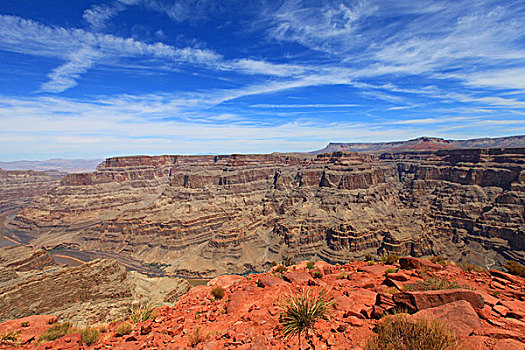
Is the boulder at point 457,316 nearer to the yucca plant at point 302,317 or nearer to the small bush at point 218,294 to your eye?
the yucca plant at point 302,317

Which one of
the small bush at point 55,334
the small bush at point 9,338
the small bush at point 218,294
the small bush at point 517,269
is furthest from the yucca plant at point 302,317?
the small bush at point 9,338

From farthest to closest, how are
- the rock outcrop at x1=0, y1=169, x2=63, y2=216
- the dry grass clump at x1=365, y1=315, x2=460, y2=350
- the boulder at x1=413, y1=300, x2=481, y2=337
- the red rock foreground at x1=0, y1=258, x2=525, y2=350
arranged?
the rock outcrop at x1=0, y1=169, x2=63, y2=216 < the red rock foreground at x1=0, y1=258, x2=525, y2=350 < the boulder at x1=413, y1=300, x2=481, y2=337 < the dry grass clump at x1=365, y1=315, x2=460, y2=350

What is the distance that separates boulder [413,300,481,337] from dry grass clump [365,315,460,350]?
2.30ft

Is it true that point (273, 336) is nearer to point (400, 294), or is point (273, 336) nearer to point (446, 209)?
point (400, 294)

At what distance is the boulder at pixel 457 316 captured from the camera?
747 centimetres

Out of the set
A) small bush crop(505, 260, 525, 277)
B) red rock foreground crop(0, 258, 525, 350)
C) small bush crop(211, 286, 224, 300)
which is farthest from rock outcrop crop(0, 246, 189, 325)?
small bush crop(505, 260, 525, 277)

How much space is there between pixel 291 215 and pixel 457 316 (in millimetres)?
94913

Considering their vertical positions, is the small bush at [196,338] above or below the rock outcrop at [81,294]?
above

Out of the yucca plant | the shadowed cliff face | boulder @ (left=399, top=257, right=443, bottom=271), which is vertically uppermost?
the yucca plant

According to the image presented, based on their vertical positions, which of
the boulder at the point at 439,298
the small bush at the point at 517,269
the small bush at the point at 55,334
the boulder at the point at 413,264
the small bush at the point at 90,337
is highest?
the boulder at the point at 439,298

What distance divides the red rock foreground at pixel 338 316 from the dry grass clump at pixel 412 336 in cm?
68

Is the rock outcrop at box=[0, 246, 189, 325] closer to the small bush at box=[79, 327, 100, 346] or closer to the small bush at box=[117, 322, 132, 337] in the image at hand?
the small bush at box=[79, 327, 100, 346]

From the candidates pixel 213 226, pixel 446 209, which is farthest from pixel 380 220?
pixel 213 226

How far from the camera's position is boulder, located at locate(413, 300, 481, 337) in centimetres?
747
